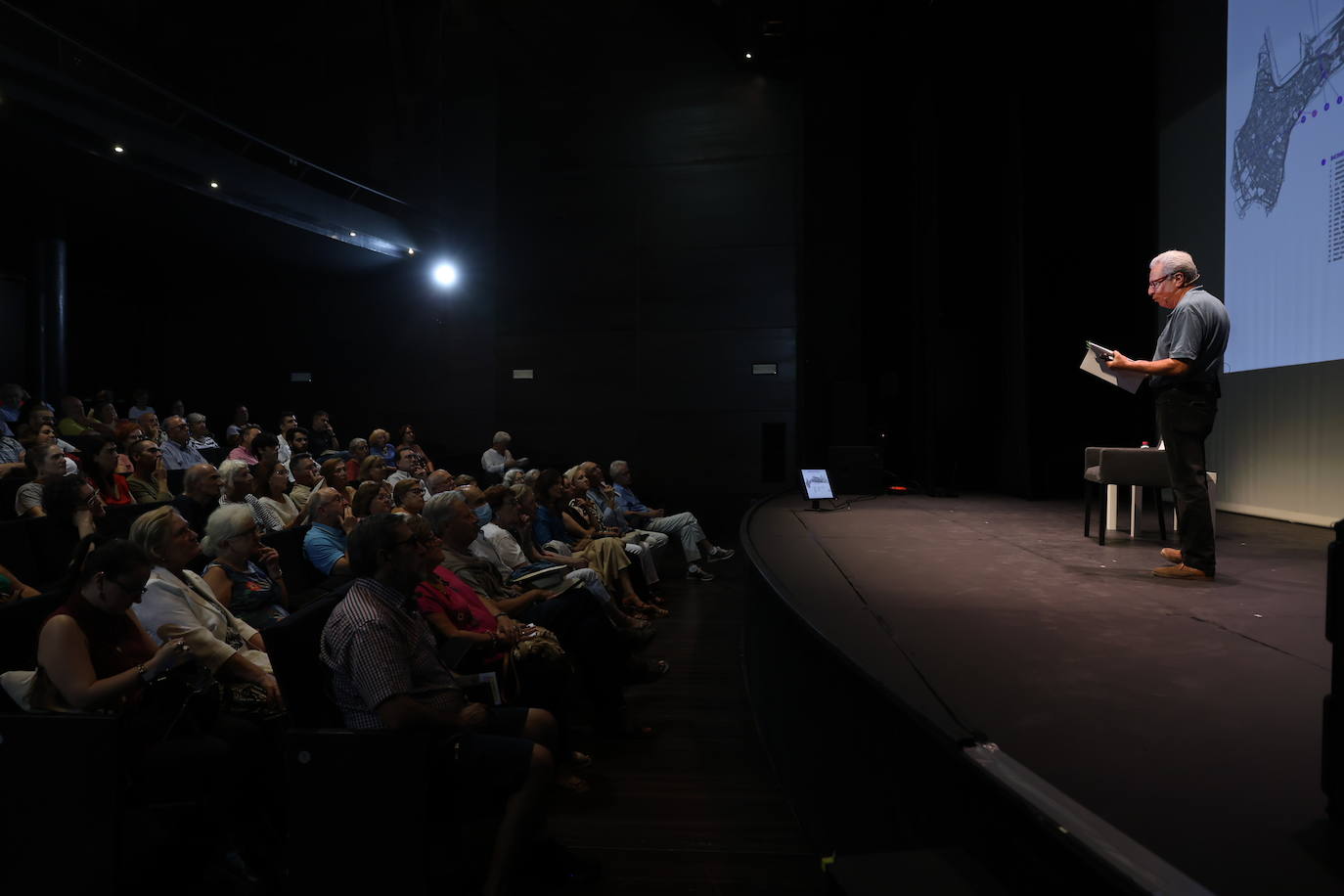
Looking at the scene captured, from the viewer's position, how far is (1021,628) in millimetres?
2344

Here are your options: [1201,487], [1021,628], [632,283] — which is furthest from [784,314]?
[1021,628]

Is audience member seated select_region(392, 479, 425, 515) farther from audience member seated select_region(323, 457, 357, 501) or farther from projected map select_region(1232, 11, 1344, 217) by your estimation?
projected map select_region(1232, 11, 1344, 217)

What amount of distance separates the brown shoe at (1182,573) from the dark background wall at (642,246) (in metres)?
4.05

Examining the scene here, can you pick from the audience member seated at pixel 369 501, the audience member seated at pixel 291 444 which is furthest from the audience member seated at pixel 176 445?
the audience member seated at pixel 369 501

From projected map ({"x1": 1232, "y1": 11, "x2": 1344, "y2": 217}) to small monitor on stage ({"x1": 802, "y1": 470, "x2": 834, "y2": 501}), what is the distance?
2867 millimetres

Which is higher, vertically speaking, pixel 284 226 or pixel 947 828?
pixel 284 226

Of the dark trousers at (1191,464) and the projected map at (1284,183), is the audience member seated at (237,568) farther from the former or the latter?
the projected map at (1284,183)

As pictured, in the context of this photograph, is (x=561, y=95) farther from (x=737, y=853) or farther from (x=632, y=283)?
(x=737, y=853)

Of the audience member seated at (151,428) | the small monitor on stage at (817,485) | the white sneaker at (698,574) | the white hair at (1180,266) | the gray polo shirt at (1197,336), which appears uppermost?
the white hair at (1180,266)

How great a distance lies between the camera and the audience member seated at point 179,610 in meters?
2.25

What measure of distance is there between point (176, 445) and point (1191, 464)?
6907 mm

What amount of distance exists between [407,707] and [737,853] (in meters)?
1.02

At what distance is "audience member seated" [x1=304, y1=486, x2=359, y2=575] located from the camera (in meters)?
3.60

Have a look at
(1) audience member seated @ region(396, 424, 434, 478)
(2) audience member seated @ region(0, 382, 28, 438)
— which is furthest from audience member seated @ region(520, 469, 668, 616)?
(2) audience member seated @ region(0, 382, 28, 438)
